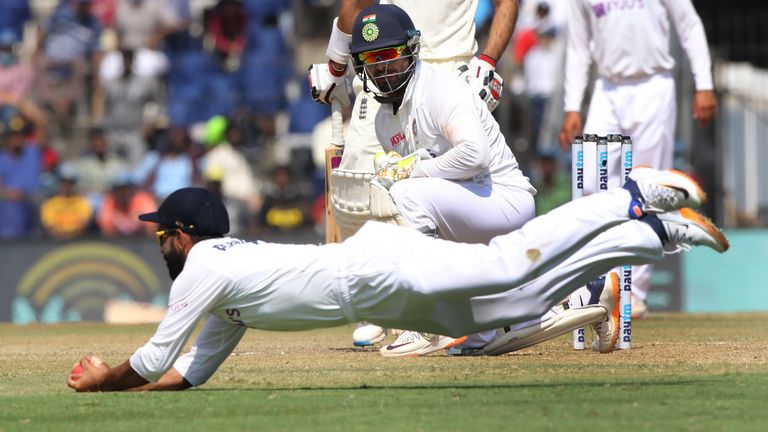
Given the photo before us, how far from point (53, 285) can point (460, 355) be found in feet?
24.8

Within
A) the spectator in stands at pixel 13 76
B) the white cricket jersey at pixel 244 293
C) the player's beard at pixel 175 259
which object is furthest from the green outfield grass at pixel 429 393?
the spectator in stands at pixel 13 76

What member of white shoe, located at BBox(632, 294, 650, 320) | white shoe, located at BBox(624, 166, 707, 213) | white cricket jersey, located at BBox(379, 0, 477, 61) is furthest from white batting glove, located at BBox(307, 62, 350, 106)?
white shoe, located at BBox(624, 166, 707, 213)

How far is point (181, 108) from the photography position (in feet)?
57.1

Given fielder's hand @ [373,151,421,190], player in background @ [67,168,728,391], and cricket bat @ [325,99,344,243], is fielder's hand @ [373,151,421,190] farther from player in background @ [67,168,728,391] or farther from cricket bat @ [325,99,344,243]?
cricket bat @ [325,99,344,243]

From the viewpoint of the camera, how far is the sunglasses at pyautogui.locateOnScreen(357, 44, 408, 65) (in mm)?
6805

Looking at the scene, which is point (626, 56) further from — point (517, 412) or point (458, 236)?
point (517, 412)

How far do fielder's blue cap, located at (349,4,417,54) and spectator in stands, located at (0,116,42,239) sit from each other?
8892mm

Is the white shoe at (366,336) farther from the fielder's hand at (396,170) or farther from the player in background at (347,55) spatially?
the fielder's hand at (396,170)

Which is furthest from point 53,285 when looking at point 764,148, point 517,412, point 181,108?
point 517,412

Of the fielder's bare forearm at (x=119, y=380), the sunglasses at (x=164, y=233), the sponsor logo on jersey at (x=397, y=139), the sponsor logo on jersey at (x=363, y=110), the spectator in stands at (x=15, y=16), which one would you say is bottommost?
the fielder's bare forearm at (x=119, y=380)

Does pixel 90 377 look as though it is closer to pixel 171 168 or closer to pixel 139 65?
pixel 171 168

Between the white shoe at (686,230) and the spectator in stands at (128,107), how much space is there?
1219 cm

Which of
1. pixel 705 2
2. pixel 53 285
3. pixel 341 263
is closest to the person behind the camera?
pixel 341 263

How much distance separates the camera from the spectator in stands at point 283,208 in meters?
14.8
